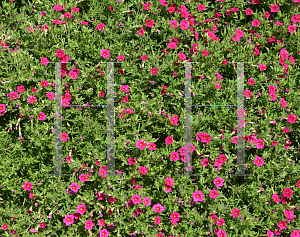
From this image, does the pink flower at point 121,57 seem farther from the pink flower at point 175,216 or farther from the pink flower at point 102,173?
the pink flower at point 175,216

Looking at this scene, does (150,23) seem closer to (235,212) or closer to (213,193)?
(213,193)

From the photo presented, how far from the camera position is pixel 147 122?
3.65m

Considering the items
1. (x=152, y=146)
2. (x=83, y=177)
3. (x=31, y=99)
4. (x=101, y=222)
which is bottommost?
(x=101, y=222)

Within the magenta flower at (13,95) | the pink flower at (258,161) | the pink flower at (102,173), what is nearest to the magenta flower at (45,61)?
the magenta flower at (13,95)

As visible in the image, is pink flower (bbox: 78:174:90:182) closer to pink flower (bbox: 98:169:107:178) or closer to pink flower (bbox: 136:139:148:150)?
pink flower (bbox: 98:169:107:178)

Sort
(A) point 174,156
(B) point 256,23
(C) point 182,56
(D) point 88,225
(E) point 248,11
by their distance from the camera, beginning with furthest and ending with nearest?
(E) point 248,11
(B) point 256,23
(C) point 182,56
(A) point 174,156
(D) point 88,225

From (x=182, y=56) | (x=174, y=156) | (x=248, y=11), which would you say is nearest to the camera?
(x=174, y=156)

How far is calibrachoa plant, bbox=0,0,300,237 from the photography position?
11.3 feet

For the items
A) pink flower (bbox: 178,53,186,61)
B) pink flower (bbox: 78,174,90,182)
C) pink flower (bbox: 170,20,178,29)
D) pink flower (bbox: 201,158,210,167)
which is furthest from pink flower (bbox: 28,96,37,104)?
pink flower (bbox: 201,158,210,167)

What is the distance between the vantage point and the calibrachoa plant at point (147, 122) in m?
3.45

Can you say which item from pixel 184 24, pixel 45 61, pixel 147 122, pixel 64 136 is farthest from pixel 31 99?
pixel 184 24

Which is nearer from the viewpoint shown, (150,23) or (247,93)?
(247,93)

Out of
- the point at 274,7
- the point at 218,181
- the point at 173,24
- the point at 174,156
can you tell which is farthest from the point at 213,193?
the point at 274,7

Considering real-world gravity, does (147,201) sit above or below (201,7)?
below
